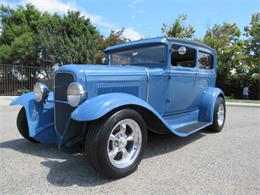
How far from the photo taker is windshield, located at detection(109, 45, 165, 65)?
14.0 feet

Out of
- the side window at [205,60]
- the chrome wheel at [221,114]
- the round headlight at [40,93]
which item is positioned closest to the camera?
the round headlight at [40,93]

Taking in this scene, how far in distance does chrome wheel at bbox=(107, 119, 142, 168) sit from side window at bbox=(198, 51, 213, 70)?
2.67 metres

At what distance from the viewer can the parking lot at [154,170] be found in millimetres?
2674

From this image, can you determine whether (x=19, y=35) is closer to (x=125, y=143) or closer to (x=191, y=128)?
(x=191, y=128)

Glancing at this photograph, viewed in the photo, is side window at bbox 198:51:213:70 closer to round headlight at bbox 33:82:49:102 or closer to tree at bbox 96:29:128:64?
round headlight at bbox 33:82:49:102

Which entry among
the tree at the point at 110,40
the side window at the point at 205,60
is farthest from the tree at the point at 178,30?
the side window at the point at 205,60

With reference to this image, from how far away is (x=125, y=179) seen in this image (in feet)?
9.59

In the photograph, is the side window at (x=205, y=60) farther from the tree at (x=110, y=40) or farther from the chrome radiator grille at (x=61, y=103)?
the tree at (x=110, y=40)

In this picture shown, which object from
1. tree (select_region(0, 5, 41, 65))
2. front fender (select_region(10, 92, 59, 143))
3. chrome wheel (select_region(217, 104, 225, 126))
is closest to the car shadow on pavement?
front fender (select_region(10, 92, 59, 143))

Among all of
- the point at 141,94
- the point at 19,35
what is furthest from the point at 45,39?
the point at 141,94

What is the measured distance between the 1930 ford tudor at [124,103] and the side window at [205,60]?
2cm

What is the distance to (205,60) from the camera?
18.2ft

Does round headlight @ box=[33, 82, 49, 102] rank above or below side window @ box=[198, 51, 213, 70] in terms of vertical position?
below

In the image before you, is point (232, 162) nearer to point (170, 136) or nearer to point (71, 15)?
point (170, 136)
